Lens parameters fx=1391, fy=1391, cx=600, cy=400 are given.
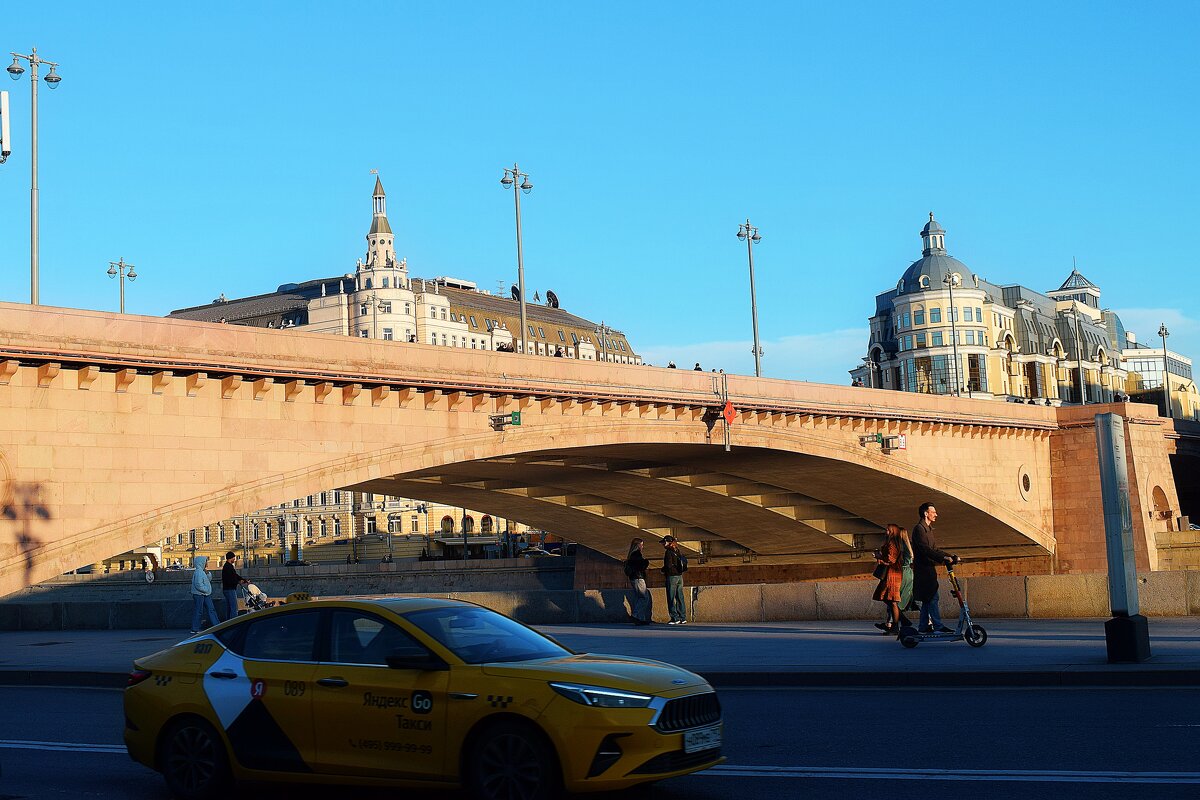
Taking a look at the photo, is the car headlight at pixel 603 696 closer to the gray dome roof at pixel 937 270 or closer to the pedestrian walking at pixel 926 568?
the pedestrian walking at pixel 926 568

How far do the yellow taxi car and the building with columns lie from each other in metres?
114

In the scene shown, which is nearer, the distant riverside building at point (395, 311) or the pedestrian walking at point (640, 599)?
the pedestrian walking at point (640, 599)

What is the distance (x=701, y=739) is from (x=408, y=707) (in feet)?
5.84

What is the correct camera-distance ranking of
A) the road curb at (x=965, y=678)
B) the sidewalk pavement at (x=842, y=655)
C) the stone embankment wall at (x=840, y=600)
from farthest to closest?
the stone embankment wall at (x=840, y=600) → the sidewalk pavement at (x=842, y=655) → the road curb at (x=965, y=678)

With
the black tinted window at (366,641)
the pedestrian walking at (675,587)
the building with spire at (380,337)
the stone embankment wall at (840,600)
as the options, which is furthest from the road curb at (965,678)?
the building with spire at (380,337)

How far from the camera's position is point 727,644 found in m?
19.8

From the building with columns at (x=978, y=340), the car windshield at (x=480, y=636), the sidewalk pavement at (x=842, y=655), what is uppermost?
the building with columns at (x=978, y=340)

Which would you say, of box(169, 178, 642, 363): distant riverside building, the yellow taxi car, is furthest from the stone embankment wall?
box(169, 178, 642, 363): distant riverside building

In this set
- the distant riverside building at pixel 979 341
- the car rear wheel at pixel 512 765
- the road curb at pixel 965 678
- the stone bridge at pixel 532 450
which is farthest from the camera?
the distant riverside building at pixel 979 341

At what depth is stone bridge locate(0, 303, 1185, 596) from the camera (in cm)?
2273

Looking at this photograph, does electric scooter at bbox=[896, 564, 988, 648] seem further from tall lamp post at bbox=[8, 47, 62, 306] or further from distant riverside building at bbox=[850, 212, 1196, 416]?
distant riverside building at bbox=[850, 212, 1196, 416]

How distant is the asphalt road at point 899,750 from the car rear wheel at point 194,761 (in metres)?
0.39

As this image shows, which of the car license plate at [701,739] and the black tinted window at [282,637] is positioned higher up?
the black tinted window at [282,637]

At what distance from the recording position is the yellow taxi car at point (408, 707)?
7.98 m
